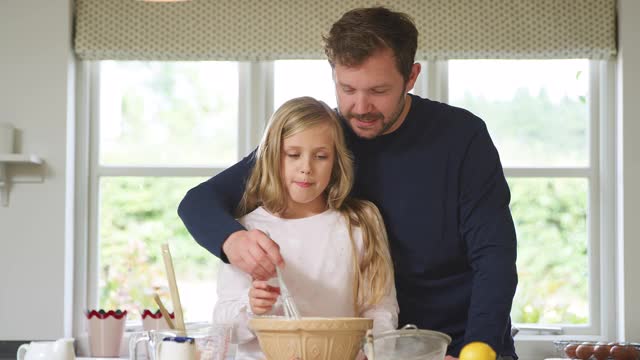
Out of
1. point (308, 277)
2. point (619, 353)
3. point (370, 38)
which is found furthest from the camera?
point (619, 353)

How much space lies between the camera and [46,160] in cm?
422

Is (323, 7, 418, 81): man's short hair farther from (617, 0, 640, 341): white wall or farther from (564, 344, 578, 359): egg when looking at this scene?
(617, 0, 640, 341): white wall

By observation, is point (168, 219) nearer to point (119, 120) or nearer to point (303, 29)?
point (119, 120)

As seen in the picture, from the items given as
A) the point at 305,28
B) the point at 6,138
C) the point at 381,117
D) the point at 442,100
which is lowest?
the point at 381,117

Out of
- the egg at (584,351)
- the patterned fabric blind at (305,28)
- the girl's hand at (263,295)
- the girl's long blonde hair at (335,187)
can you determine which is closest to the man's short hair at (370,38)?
the girl's long blonde hair at (335,187)

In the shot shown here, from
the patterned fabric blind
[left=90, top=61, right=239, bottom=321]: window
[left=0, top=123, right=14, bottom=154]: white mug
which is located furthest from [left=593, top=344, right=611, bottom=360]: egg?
[left=0, top=123, right=14, bottom=154]: white mug

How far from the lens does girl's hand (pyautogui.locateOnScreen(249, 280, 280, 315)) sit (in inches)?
70.4

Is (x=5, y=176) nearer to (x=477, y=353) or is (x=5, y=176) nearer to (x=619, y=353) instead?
(x=619, y=353)

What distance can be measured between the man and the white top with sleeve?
10 centimetres

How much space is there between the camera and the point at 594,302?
170 inches

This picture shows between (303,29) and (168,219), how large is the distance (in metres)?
1.07

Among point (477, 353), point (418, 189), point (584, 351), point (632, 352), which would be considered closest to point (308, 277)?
point (418, 189)

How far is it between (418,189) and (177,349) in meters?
0.76

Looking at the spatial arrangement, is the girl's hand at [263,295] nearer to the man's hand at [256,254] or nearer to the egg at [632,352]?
the man's hand at [256,254]
